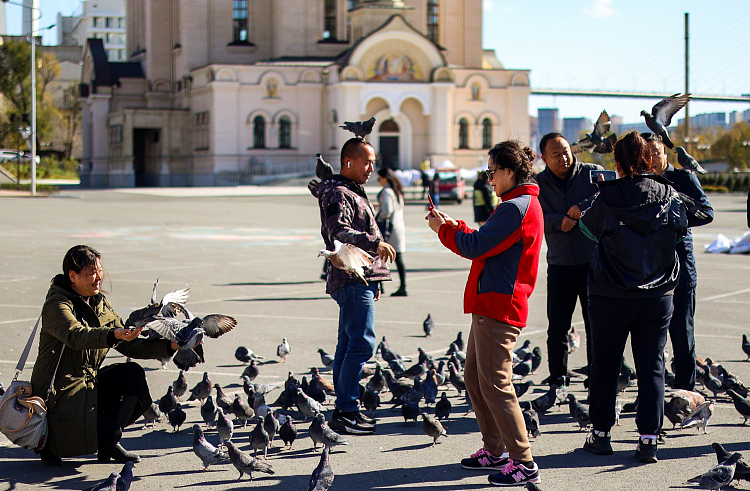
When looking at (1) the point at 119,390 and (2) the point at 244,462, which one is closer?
(2) the point at 244,462

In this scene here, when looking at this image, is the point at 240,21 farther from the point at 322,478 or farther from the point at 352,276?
the point at 322,478

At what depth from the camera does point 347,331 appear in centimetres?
649

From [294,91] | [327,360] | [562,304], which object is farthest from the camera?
[294,91]

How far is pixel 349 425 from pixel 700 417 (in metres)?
2.52

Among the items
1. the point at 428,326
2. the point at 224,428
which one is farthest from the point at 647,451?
the point at 428,326

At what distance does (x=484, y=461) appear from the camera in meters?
5.66

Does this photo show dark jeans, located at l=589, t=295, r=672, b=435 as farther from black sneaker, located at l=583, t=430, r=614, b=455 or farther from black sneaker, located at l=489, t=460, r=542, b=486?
black sneaker, located at l=489, t=460, r=542, b=486

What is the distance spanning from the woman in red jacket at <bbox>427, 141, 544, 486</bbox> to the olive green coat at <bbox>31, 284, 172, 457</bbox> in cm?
226

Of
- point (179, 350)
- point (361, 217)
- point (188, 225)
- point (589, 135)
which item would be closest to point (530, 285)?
point (361, 217)

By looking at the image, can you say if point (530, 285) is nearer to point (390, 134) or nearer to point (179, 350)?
point (179, 350)

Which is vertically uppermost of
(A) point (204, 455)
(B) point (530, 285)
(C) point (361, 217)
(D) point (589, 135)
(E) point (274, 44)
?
(E) point (274, 44)

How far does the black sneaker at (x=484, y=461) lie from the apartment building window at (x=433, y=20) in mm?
65597

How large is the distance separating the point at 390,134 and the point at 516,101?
10.0m

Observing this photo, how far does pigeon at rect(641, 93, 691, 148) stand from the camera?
719 centimetres
